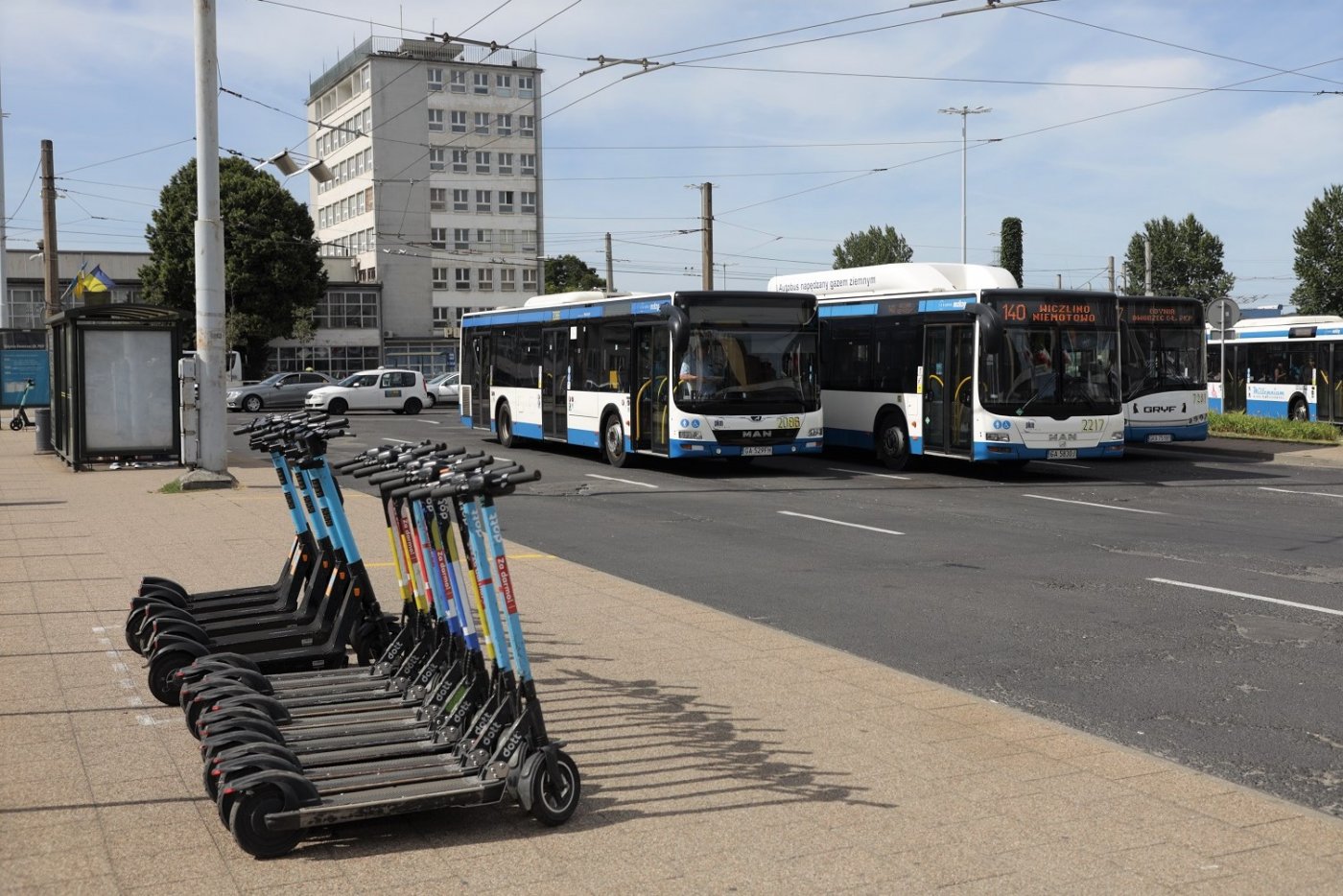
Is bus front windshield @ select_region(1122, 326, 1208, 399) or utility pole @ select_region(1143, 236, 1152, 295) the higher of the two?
utility pole @ select_region(1143, 236, 1152, 295)

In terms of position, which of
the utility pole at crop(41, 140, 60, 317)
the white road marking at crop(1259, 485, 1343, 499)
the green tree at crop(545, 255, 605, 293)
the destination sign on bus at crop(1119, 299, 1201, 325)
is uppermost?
the green tree at crop(545, 255, 605, 293)

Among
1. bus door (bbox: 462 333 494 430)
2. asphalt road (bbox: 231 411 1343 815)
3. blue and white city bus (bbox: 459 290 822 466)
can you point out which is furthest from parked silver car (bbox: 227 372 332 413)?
asphalt road (bbox: 231 411 1343 815)

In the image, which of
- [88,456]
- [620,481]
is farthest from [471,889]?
[88,456]

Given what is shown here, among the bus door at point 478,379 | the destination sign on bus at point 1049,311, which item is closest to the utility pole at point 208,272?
the bus door at point 478,379

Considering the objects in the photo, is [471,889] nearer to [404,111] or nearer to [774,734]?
[774,734]

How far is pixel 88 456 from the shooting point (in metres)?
22.0

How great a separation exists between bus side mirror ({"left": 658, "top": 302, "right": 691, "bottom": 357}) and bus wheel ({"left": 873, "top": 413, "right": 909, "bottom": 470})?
13.4 feet

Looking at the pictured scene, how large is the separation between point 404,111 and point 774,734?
83.4 metres

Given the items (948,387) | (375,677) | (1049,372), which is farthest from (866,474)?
(375,677)

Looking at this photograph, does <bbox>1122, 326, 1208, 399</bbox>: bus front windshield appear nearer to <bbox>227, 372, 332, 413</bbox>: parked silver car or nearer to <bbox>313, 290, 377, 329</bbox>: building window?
<bbox>227, 372, 332, 413</bbox>: parked silver car

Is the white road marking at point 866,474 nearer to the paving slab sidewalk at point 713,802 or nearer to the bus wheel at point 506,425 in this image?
the bus wheel at point 506,425

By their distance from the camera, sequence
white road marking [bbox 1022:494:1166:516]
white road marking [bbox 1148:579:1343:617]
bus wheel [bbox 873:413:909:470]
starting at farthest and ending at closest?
bus wheel [bbox 873:413:909:470], white road marking [bbox 1022:494:1166:516], white road marking [bbox 1148:579:1343:617]

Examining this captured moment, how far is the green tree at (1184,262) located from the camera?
86938 mm

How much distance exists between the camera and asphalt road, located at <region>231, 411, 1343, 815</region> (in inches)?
281
